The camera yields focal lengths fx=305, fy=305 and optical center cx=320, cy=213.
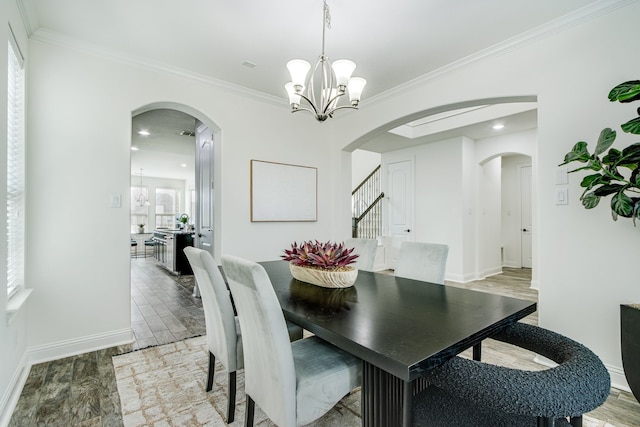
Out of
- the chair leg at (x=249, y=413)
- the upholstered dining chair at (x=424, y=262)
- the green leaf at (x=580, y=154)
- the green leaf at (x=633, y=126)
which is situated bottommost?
the chair leg at (x=249, y=413)

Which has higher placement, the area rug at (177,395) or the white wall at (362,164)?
the white wall at (362,164)

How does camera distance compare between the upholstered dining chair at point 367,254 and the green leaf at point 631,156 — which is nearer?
the green leaf at point 631,156

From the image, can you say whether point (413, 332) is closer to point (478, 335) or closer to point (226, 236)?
point (478, 335)

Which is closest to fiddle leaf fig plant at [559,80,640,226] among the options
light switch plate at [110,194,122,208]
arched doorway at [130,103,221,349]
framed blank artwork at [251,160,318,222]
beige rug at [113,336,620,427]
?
beige rug at [113,336,620,427]

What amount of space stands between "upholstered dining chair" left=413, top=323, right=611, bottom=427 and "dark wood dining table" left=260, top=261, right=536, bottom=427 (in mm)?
72

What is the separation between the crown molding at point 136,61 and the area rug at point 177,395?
2.63 metres

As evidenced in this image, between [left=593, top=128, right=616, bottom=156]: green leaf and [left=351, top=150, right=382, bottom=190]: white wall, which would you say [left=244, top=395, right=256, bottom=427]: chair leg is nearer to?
[left=593, top=128, right=616, bottom=156]: green leaf

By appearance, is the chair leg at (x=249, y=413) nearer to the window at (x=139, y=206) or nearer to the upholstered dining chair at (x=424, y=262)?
the upholstered dining chair at (x=424, y=262)

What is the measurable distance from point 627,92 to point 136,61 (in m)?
3.68

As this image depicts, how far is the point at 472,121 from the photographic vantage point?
179 inches

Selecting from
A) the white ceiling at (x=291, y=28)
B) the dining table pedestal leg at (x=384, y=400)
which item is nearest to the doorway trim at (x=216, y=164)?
the white ceiling at (x=291, y=28)

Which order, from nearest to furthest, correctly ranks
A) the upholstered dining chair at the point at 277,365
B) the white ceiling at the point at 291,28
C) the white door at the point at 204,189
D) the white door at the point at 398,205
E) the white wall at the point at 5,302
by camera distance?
the upholstered dining chair at the point at 277,365 < the white wall at the point at 5,302 < the white ceiling at the point at 291,28 < the white door at the point at 204,189 < the white door at the point at 398,205

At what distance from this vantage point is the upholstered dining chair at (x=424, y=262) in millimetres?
2180

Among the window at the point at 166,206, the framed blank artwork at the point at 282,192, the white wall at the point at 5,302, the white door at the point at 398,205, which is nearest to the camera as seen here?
the white wall at the point at 5,302
